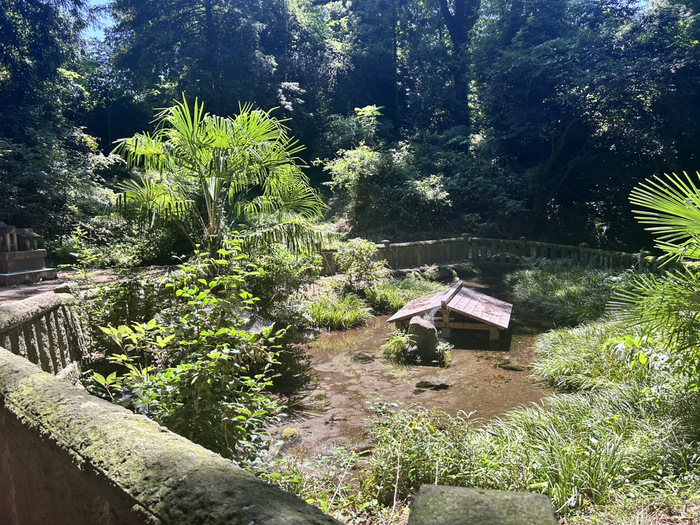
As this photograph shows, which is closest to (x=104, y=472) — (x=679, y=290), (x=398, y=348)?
(x=679, y=290)

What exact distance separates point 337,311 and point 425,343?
214 centimetres

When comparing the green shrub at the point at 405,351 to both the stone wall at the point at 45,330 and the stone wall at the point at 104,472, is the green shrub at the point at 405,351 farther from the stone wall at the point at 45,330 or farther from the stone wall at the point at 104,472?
the stone wall at the point at 104,472

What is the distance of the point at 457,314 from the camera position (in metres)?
8.27

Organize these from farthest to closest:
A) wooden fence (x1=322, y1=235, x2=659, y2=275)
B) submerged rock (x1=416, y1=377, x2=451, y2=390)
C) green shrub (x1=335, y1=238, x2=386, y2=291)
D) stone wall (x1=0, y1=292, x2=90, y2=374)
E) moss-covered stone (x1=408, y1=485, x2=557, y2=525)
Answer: wooden fence (x1=322, y1=235, x2=659, y2=275), green shrub (x1=335, y1=238, x2=386, y2=291), submerged rock (x1=416, y1=377, x2=451, y2=390), stone wall (x1=0, y1=292, x2=90, y2=374), moss-covered stone (x1=408, y1=485, x2=557, y2=525)

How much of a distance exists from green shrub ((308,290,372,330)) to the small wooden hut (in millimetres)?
850

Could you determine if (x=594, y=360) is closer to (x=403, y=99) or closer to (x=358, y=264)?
(x=358, y=264)

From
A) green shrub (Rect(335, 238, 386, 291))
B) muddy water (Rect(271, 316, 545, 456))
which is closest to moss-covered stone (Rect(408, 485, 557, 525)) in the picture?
muddy water (Rect(271, 316, 545, 456))

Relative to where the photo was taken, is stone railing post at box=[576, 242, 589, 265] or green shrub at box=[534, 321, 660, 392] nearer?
green shrub at box=[534, 321, 660, 392]

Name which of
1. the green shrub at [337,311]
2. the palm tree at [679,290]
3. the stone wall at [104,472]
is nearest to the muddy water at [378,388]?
the green shrub at [337,311]

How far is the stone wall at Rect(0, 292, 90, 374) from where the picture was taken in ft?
9.84

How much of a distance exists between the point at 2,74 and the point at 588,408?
54.9 ft

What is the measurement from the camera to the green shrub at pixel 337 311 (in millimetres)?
8570

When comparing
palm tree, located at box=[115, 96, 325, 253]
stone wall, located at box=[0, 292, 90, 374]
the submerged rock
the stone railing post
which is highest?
palm tree, located at box=[115, 96, 325, 253]

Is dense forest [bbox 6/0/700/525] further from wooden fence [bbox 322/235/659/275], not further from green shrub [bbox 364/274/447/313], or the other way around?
wooden fence [bbox 322/235/659/275]
